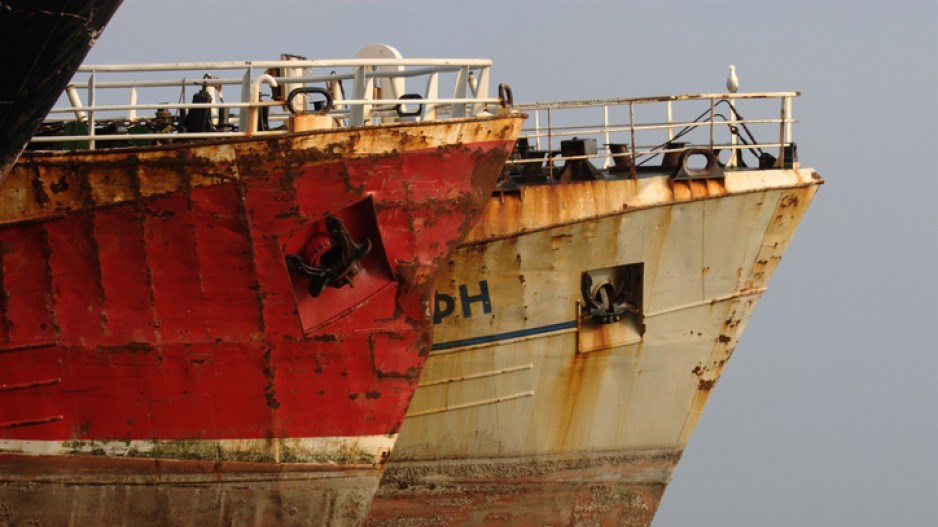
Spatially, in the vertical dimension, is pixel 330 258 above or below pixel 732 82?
below

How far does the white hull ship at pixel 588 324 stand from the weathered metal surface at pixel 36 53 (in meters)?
5.04

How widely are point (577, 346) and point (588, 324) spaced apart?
27 centimetres

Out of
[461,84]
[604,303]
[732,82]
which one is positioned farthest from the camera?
[732,82]

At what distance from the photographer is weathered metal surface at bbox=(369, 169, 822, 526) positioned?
50.9 feet

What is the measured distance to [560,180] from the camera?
1622 centimetres

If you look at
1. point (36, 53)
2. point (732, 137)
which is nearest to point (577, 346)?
point (732, 137)

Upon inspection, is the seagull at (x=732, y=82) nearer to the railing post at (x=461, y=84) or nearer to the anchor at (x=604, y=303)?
the anchor at (x=604, y=303)

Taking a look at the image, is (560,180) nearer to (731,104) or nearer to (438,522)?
(731,104)

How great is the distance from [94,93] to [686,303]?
7.18 metres

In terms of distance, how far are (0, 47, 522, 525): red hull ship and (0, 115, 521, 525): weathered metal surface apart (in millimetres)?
15

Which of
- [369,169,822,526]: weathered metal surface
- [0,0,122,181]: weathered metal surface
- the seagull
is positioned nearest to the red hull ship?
[0,0,122,181]: weathered metal surface

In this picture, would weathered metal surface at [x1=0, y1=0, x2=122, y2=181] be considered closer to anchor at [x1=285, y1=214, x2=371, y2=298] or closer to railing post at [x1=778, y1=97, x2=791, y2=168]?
anchor at [x1=285, y1=214, x2=371, y2=298]

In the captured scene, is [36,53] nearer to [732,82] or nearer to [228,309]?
[228,309]

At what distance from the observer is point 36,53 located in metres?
11.0
